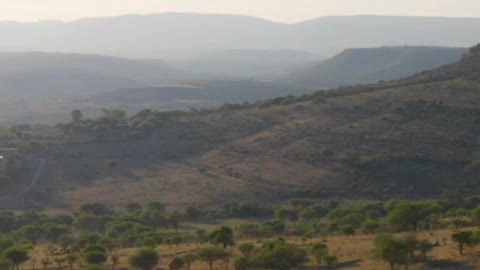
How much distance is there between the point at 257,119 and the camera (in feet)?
309

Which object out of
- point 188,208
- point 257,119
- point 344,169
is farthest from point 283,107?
point 188,208

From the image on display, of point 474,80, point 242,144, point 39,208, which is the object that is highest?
point 474,80

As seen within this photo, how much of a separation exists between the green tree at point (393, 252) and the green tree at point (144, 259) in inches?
434

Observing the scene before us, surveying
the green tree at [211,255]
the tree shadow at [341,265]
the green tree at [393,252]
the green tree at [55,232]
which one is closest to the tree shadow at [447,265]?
the green tree at [393,252]

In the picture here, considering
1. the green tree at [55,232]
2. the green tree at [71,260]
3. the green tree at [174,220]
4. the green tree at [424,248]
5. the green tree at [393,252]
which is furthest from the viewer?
the green tree at [174,220]

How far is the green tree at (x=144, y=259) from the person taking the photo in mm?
36812

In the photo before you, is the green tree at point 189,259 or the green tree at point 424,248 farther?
the green tree at point 189,259

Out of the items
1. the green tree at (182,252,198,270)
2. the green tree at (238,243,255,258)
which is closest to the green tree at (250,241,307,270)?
the green tree at (238,243,255,258)

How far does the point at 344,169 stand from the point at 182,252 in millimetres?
37667

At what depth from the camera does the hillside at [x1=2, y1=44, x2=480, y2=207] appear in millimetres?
72875

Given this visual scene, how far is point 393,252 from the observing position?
3238 centimetres

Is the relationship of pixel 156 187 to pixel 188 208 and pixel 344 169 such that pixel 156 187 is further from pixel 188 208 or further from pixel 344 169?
pixel 344 169

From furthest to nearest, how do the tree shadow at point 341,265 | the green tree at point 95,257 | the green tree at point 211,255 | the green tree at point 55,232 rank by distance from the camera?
1. the green tree at point 55,232
2. the green tree at point 95,257
3. the green tree at point 211,255
4. the tree shadow at point 341,265

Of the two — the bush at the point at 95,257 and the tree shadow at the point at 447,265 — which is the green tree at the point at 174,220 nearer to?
the bush at the point at 95,257
